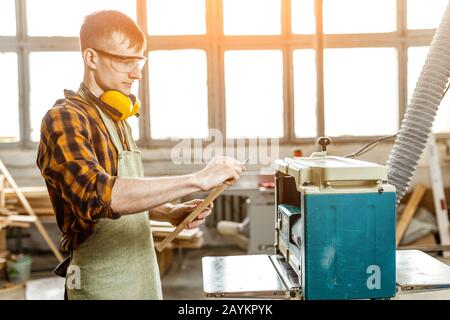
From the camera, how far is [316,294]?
1186 millimetres

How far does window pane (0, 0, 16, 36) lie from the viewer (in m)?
4.55

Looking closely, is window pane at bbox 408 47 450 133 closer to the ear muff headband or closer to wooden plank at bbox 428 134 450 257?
wooden plank at bbox 428 134 450 257

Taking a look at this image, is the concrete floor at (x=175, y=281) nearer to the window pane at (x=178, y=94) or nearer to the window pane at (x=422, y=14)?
the window pane at (x=178, y=94)

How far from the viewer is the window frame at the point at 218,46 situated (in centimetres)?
455

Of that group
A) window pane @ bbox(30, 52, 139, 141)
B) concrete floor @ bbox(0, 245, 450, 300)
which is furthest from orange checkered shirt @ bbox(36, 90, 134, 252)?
window pane @ bbox(30, 52, 139, 141)

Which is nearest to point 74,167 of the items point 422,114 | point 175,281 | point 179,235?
point 422,114

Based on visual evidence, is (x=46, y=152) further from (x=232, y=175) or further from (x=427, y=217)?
(x=427, y=217)

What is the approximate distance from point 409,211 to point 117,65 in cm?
377

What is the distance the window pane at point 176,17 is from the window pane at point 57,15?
0.20 meters

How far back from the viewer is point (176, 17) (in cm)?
464

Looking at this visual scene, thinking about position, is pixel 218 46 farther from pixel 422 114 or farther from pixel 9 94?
pixel 422 114

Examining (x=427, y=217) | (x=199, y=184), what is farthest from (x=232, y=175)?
(x=427, y=217)

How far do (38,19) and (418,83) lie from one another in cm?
392

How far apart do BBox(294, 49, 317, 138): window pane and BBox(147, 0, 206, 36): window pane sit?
1.02 m
